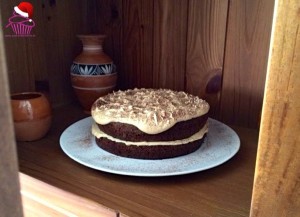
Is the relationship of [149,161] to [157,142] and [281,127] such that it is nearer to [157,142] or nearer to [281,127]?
[157,142]

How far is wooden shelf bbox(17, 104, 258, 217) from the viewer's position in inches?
17.3

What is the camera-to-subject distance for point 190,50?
771mm

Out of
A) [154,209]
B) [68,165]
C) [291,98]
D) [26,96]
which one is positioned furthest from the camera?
[26,96]

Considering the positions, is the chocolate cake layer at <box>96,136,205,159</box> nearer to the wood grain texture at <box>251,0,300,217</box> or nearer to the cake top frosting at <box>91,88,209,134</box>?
the cake top frosting at <box>91,88,209,134</box>

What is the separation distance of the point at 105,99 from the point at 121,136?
5.5 inches

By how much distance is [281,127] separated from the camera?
29 cm

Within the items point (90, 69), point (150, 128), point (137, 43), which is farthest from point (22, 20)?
point (150, 128)

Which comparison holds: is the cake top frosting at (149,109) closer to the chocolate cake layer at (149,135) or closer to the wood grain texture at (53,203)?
the chocolate cake layer at (149,135)

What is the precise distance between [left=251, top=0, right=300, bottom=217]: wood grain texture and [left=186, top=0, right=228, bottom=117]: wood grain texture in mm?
458

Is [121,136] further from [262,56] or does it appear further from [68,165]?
[262,56]

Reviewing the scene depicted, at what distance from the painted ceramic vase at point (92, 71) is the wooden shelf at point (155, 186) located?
0.21 meters

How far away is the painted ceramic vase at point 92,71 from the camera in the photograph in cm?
77

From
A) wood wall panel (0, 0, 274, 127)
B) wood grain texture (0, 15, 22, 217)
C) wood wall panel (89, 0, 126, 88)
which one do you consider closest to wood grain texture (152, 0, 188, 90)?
wood wall panel (0, 0, 274, 127)

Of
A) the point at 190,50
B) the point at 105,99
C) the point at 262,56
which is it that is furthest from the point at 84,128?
the point at 262,56
